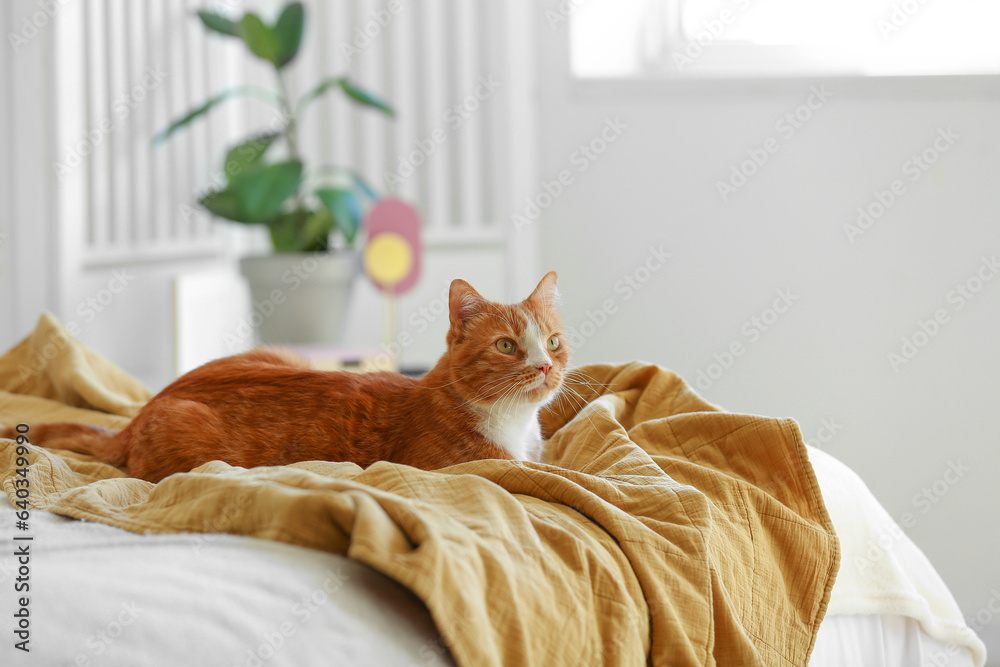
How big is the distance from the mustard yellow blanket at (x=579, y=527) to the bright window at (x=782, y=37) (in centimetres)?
162

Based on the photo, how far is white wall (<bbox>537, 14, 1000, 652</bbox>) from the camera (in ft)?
6.95

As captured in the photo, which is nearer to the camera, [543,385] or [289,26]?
[543,385]

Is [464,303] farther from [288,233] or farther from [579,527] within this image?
[288,233]

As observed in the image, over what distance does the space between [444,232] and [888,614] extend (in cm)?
186

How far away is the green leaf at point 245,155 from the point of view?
2.23 meters

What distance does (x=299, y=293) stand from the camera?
2.26m

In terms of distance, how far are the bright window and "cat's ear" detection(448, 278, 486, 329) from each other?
1.53 meters

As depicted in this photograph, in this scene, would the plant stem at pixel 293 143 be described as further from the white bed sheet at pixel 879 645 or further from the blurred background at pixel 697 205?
A: the white bed sheet at pixel 879 645

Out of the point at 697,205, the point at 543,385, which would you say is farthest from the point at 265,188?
the point at 543,385

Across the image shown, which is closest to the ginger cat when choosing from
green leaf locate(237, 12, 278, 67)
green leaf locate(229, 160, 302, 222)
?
green leaf locate(229, 160, 302, 222)

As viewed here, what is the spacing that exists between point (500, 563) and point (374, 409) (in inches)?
15.2

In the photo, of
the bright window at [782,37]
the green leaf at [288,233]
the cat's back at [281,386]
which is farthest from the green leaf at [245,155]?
the cat's back at [281,386]

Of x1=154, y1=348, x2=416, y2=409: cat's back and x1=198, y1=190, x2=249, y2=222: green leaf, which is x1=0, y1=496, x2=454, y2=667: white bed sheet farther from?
x1=198, y1=190, x2=249, y2=222: green leaf

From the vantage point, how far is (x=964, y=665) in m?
0.99
